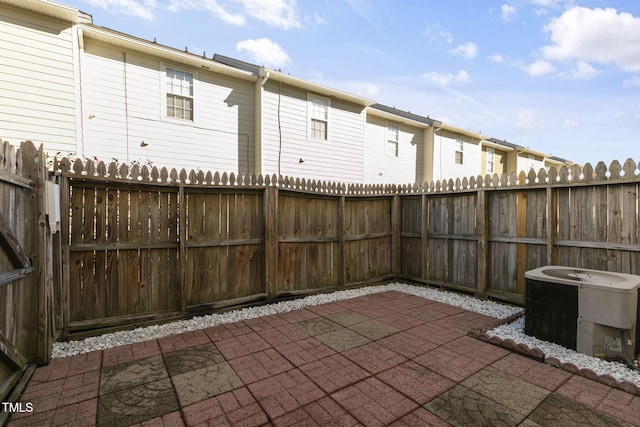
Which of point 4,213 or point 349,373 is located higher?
point 4,213

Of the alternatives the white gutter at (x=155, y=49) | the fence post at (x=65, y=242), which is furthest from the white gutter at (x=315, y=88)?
the fence post at (x=65, y=242)

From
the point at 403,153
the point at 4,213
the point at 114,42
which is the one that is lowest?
the point at 4,213

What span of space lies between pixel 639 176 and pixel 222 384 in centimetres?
563

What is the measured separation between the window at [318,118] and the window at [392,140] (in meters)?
3.37

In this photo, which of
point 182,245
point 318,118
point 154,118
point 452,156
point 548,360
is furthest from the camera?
point 452,156

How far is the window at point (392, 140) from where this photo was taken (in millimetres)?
12586

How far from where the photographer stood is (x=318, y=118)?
10.3 m

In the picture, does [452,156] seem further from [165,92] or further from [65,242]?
[65,242]

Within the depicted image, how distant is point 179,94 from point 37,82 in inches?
117

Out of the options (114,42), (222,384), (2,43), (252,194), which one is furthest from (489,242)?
(2,43)

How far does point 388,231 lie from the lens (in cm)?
695

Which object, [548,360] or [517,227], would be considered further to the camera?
[517,227]

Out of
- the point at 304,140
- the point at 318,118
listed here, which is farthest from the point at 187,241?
the point at 318,118

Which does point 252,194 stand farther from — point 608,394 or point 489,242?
point 608,394
